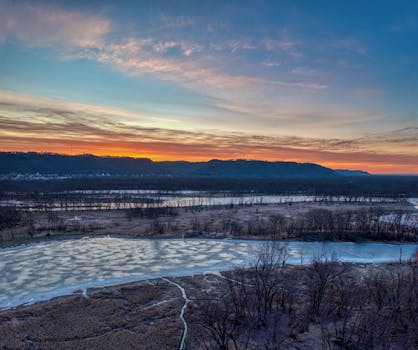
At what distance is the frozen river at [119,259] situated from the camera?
1983cm

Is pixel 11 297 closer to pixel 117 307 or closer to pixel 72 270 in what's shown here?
pixel 72 270

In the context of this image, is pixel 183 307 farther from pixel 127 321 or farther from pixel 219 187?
pixel 219 187

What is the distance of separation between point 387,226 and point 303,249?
56.6 feet

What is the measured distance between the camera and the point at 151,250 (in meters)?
29.1

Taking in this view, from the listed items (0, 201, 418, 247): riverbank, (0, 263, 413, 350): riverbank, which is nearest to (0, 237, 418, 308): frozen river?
(0, 263, 413, 350): riverbank

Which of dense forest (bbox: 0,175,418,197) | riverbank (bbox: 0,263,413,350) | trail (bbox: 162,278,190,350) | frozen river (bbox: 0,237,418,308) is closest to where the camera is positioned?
riverbank (bbox: 0,263,413,350)

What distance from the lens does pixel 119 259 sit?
84.4ft

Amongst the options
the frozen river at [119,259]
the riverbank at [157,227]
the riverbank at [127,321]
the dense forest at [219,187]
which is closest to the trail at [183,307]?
the riverbank at [127,321]

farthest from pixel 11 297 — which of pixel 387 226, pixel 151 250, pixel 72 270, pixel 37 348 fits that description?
pixel 387 226

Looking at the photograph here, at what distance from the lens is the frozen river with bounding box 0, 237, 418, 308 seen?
65.1ft

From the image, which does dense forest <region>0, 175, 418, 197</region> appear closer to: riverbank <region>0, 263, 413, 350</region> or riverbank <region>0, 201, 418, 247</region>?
riverbank <region>0, 201, 418, 247</region>

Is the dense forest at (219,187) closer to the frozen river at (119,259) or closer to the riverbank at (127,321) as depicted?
the frozen river at (119,259)

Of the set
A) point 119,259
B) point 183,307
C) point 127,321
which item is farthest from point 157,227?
point 127,321

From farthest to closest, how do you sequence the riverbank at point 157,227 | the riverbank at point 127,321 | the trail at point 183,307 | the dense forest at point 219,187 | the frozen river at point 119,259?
the dense forest at point 219,187 < the riverbank at point 157,227 < the frozen river at point 119,259 < the trail at point 183,307 < the riverbank at point 127,321
